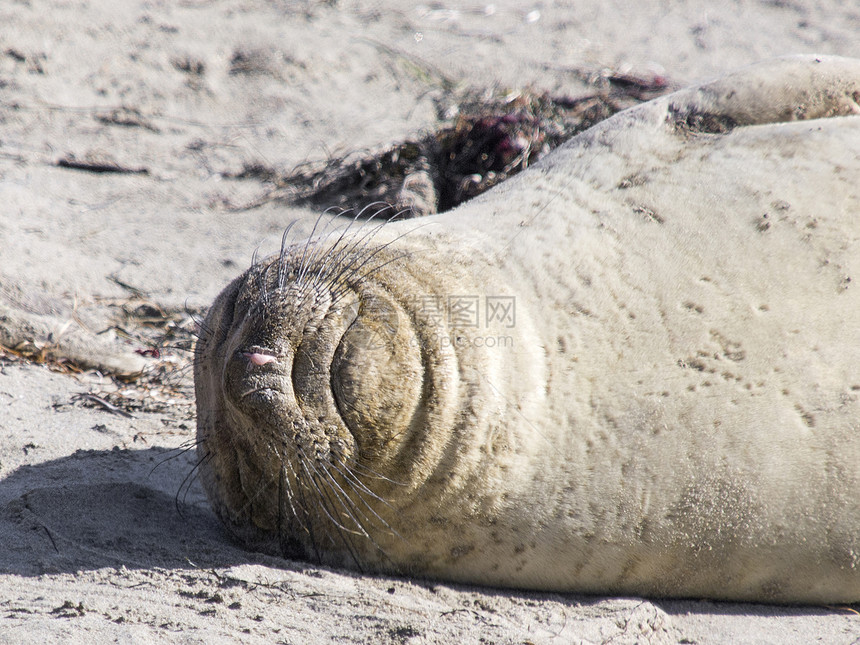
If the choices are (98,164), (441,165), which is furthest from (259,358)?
(98,164)

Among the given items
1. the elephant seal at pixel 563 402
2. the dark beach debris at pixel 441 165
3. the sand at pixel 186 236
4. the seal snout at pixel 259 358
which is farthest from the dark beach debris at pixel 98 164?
the seal snout at pixel 259 358

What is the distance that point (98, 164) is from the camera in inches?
217

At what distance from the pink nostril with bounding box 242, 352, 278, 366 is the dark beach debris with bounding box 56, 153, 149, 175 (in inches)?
151

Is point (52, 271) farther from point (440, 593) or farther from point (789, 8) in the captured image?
point (789, 8)

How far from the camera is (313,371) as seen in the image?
2.16 metres

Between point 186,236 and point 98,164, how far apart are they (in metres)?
1.00

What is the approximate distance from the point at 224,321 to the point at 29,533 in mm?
843

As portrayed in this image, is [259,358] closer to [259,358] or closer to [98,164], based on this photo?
[259,358]

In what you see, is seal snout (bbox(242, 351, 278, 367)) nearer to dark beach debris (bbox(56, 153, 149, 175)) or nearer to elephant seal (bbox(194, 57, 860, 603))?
elephant seal (bbox(194, 57, 860, 603))

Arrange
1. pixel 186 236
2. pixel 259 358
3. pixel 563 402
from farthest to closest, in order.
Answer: pixel 186 236, pixel 563 402, pixel 259 358

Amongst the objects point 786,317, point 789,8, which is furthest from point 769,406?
point 789,8

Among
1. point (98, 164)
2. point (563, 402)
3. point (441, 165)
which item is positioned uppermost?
point (441, 165)

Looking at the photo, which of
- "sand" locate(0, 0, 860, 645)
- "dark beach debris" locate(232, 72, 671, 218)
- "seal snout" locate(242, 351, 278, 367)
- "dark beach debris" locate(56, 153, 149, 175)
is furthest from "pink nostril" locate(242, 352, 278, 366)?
"dark beach debris" locate(56, 153, 149, 175)

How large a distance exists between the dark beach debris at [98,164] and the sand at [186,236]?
0.02 m
